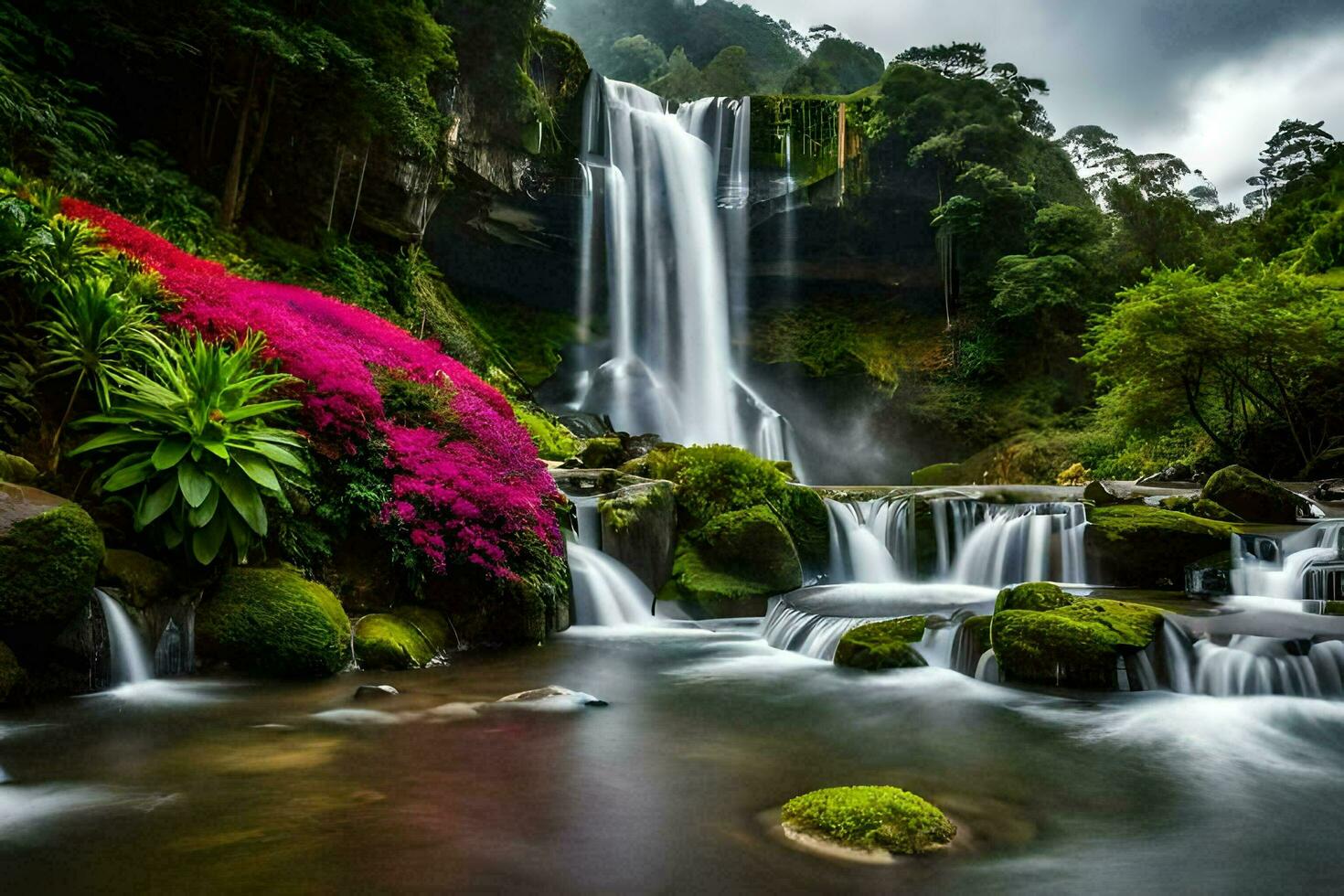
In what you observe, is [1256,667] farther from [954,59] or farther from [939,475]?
[954,59]

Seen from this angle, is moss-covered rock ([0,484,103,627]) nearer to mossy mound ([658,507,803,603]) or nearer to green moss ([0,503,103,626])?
green moss ([0,503,103,626])

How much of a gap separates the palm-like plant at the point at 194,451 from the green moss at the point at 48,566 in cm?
54

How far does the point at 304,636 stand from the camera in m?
6.98

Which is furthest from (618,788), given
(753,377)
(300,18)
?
(753,377)

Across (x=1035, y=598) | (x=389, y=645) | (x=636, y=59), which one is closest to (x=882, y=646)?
(x=1035, y=598)

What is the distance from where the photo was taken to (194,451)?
262 inches

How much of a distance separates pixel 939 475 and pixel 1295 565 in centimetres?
1490

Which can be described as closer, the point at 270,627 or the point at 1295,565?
Answer: the point at 270,627

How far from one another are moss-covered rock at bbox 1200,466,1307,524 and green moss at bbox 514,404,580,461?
11.0m

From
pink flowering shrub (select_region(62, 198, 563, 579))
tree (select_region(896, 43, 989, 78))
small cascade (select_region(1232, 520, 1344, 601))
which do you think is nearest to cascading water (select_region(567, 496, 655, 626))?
pink flowering shrub (select_region(62, 198, 563, 579))

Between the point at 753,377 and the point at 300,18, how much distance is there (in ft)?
54.6

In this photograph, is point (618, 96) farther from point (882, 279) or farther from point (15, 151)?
point (15, 151)

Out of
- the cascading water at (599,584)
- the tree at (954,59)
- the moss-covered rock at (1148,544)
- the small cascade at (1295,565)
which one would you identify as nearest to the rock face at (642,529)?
the cascading water at (599,584)

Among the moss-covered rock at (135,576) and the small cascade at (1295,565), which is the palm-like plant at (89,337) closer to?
the moss-covered rock at (135,576)
